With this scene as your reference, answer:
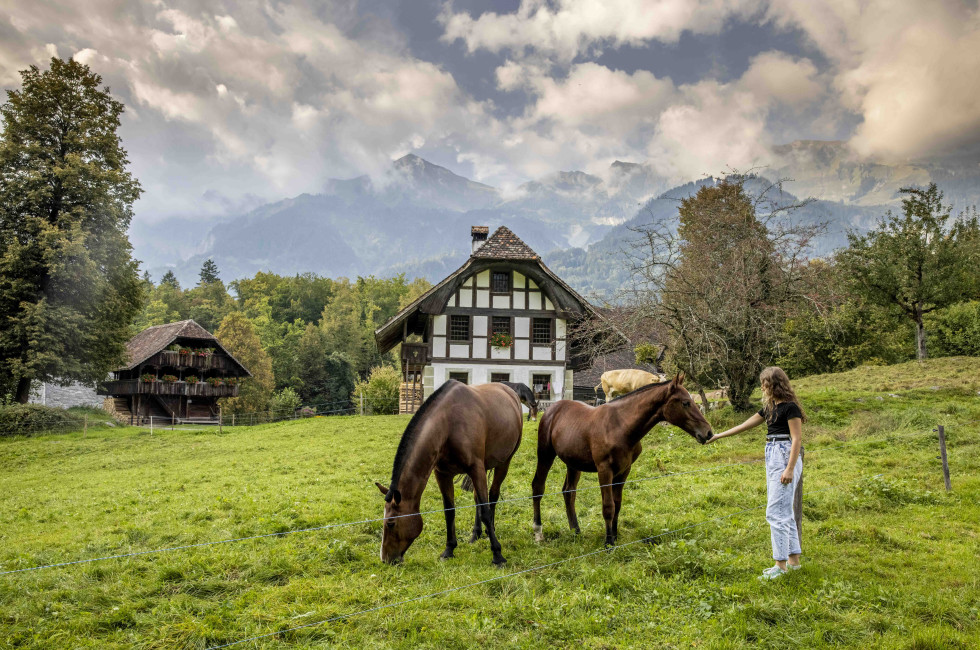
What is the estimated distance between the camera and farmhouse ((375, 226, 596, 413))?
86.8ft

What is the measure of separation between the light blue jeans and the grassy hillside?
0.28 m

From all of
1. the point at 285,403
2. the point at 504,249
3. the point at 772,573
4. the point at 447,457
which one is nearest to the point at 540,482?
the point at 447,457

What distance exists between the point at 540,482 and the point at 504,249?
66.0 ft


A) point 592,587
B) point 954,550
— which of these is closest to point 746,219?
point 954,550

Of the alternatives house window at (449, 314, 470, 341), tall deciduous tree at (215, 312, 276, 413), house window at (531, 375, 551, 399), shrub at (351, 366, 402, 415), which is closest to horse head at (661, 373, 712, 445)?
house window at (531, 375, 551, 399)

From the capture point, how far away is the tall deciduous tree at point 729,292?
48.3 feet

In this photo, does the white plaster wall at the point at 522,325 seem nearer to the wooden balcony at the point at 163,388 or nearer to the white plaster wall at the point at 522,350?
the white plaster wall at the point at 522,350

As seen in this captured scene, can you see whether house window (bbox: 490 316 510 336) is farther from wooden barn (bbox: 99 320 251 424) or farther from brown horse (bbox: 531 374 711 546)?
wooden barn (bbox: 99 320 251 424)

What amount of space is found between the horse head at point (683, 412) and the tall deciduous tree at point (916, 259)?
22.6 metres

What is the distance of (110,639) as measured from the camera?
177 inches

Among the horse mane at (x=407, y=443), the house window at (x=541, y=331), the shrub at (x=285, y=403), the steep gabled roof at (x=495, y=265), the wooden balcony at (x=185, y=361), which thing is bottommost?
the shrub at (x=285, y=403)

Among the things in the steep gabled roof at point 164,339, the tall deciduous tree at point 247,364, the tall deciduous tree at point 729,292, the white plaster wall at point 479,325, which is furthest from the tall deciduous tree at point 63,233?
the tall deciduous tree at point 729,292

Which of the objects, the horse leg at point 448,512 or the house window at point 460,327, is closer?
the horse leg at point 448,512

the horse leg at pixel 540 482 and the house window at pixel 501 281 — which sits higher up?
the house window at pixel 501 281
